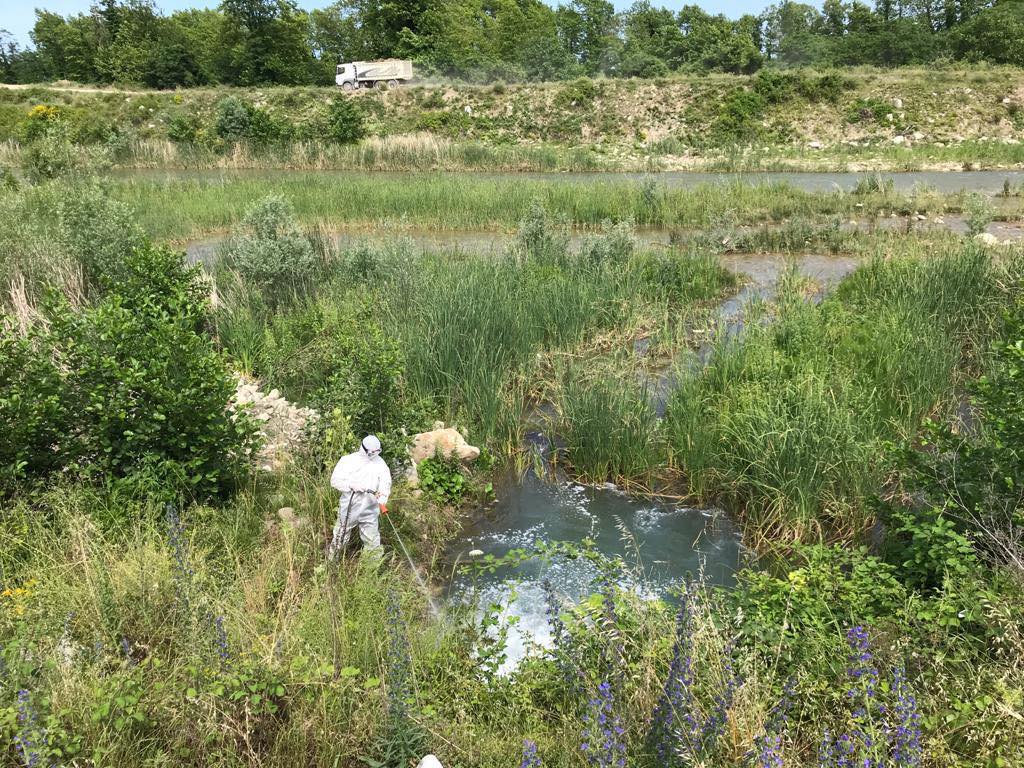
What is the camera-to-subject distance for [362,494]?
14.8 ft

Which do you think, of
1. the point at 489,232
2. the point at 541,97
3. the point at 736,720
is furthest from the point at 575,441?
the point at 541,97

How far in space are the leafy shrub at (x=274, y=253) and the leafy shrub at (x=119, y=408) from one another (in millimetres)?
4051

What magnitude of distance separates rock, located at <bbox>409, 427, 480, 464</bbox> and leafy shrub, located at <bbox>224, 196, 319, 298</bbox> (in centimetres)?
415

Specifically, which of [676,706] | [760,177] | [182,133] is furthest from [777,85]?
[676,706]

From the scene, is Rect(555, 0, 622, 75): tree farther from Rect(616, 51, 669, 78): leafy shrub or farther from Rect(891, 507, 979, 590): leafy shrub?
Rect(891, 507, 979, 590): leafy shrub

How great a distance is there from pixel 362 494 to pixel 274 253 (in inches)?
215

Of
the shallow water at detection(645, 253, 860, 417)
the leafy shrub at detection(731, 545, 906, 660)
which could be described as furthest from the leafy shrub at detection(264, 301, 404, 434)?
the leafy shrub at detection(731, 545, 906, 660)

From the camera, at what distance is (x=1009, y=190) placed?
699 inches

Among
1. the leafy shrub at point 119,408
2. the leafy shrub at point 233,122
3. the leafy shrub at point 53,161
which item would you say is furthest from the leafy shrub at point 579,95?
the leafy shrub at point 119,408

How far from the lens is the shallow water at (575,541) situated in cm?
454

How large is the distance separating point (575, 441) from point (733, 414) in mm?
1366

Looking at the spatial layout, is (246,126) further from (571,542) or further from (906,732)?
(906,732)

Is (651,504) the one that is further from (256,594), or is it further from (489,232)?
(489,232)

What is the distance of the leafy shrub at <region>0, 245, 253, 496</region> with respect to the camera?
14.7ft
